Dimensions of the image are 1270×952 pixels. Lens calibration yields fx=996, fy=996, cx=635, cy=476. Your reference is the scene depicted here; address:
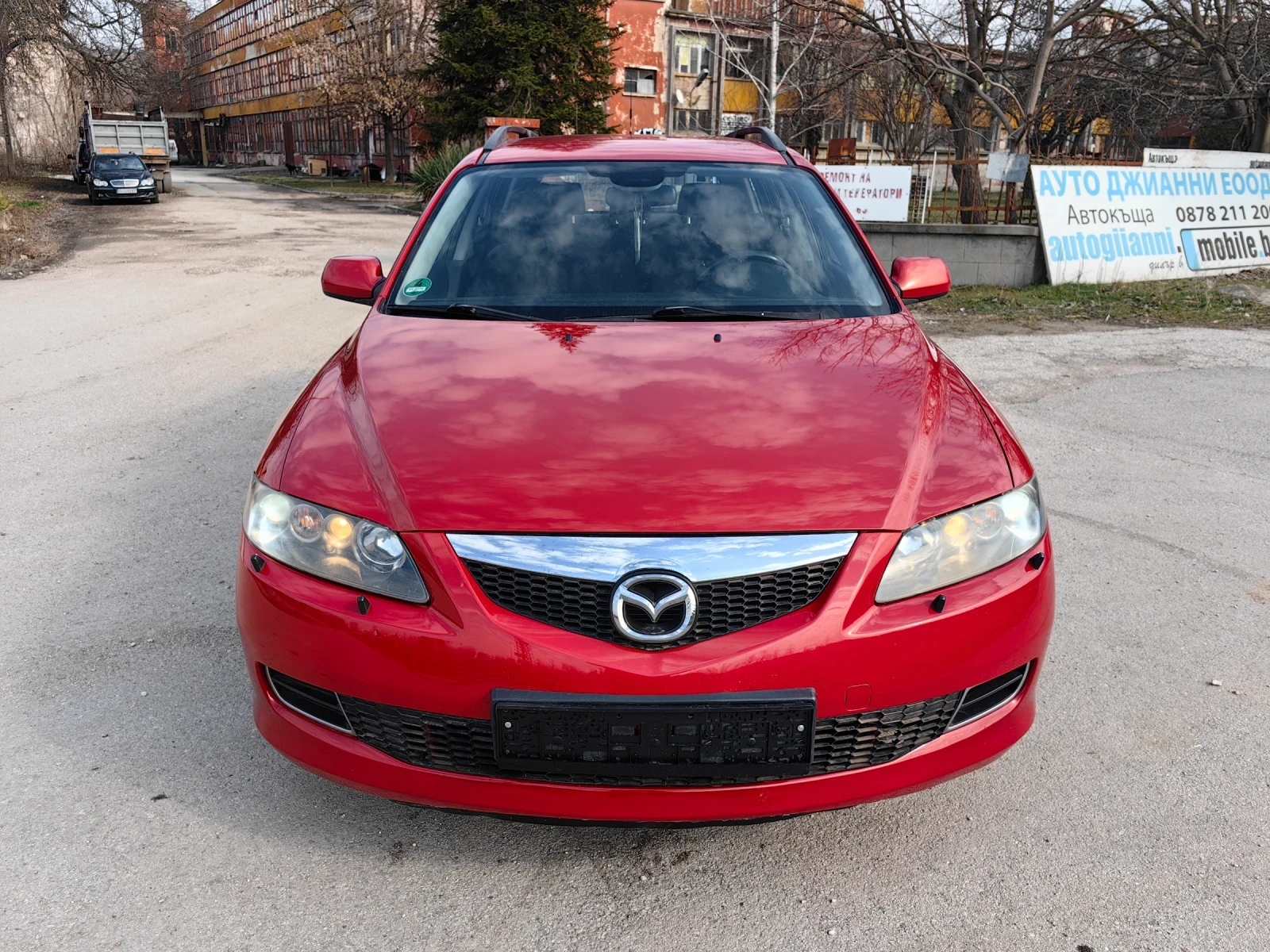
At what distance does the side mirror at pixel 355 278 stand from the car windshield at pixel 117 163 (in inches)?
1104

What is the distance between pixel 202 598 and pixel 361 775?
6.01ft

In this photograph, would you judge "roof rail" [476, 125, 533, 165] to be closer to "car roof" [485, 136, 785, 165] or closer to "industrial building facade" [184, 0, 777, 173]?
"car roof" [485, 136, 785, 165]

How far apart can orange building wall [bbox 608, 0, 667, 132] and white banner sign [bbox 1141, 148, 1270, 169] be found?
33.2 m

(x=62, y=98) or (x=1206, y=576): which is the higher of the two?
(x=62, y=98)

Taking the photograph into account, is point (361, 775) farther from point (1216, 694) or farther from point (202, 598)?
point (1216, 694)

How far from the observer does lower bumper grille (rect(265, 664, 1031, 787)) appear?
204 cm

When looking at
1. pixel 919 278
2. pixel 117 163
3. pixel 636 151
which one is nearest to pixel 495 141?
pixel 636 151

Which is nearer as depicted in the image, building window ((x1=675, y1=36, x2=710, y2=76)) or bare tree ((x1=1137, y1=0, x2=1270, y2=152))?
bare tree ((x1=1137, y1=0, x2=1270, y2=152))

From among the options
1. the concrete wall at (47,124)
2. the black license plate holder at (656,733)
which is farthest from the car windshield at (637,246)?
the concrete wall at (47,124)

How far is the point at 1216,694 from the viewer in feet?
10.3

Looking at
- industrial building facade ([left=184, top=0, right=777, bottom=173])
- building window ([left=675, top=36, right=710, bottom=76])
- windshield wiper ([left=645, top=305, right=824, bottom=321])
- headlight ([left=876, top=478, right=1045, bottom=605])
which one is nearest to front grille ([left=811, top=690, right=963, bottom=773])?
headlight ([left=876, top=478, right=1045, bottom=605])

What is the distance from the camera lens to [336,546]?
85.2 inches

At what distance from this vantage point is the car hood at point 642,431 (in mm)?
2092

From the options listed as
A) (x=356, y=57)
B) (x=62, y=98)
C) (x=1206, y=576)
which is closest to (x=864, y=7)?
(x=1206, y=576)
